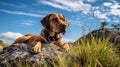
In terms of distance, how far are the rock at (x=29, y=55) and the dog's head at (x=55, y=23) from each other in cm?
46

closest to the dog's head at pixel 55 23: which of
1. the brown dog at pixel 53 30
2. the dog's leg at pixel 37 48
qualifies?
the brown dog at pixel 53 30

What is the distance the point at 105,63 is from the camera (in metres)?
7.68

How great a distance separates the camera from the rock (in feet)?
22.9

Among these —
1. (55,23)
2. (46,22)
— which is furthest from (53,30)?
(46,22)

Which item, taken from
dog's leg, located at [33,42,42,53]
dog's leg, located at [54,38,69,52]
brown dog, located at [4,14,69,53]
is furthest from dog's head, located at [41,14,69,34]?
dog's leg, located at [33,42,42,53]

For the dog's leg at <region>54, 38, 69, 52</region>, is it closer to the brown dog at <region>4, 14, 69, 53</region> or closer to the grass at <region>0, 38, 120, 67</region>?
the brown dog at <region>4, 14, 69, 53</region>

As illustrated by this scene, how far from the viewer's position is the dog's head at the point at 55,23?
24.4 ft

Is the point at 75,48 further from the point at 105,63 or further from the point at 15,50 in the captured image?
the point at 15,50

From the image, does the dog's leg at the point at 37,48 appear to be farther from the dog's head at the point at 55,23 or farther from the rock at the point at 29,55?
the dog's head at the point at 55,23

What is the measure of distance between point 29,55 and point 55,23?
112 cm

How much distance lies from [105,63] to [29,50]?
196 cm

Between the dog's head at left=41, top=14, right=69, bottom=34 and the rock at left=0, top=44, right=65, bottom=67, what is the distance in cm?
46

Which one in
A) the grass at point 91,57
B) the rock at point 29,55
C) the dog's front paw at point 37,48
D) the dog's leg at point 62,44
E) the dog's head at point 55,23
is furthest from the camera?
the dog's leg at point 62,44

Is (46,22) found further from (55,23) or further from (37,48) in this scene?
(37,48)
